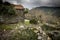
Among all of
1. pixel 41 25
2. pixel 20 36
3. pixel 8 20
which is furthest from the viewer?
pixel 8 20

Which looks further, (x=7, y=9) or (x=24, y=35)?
(x=7, y=9)

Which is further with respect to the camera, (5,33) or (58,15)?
(58,15)

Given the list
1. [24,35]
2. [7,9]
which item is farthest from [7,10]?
[24,35]

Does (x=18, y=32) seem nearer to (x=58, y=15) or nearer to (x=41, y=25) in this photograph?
(x=41, y=25)

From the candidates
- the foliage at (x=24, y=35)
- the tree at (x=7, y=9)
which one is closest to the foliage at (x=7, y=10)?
the tree at (x=7, y=9)

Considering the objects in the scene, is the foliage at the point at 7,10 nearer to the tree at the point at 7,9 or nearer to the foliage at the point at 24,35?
the tree at the point at 7,9

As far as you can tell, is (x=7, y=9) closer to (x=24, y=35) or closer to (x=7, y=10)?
(x=7, y=10)

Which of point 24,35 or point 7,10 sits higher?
point 7,10

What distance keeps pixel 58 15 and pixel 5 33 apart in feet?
4.95

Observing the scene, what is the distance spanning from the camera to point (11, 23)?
13.0 feet

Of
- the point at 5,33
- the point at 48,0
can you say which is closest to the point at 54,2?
A: the point at 48,0

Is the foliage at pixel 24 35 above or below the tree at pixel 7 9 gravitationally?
below

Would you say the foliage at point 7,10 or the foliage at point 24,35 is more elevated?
the foliage at point 7,10

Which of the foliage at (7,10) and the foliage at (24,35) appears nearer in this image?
the foliage at (24,35)
